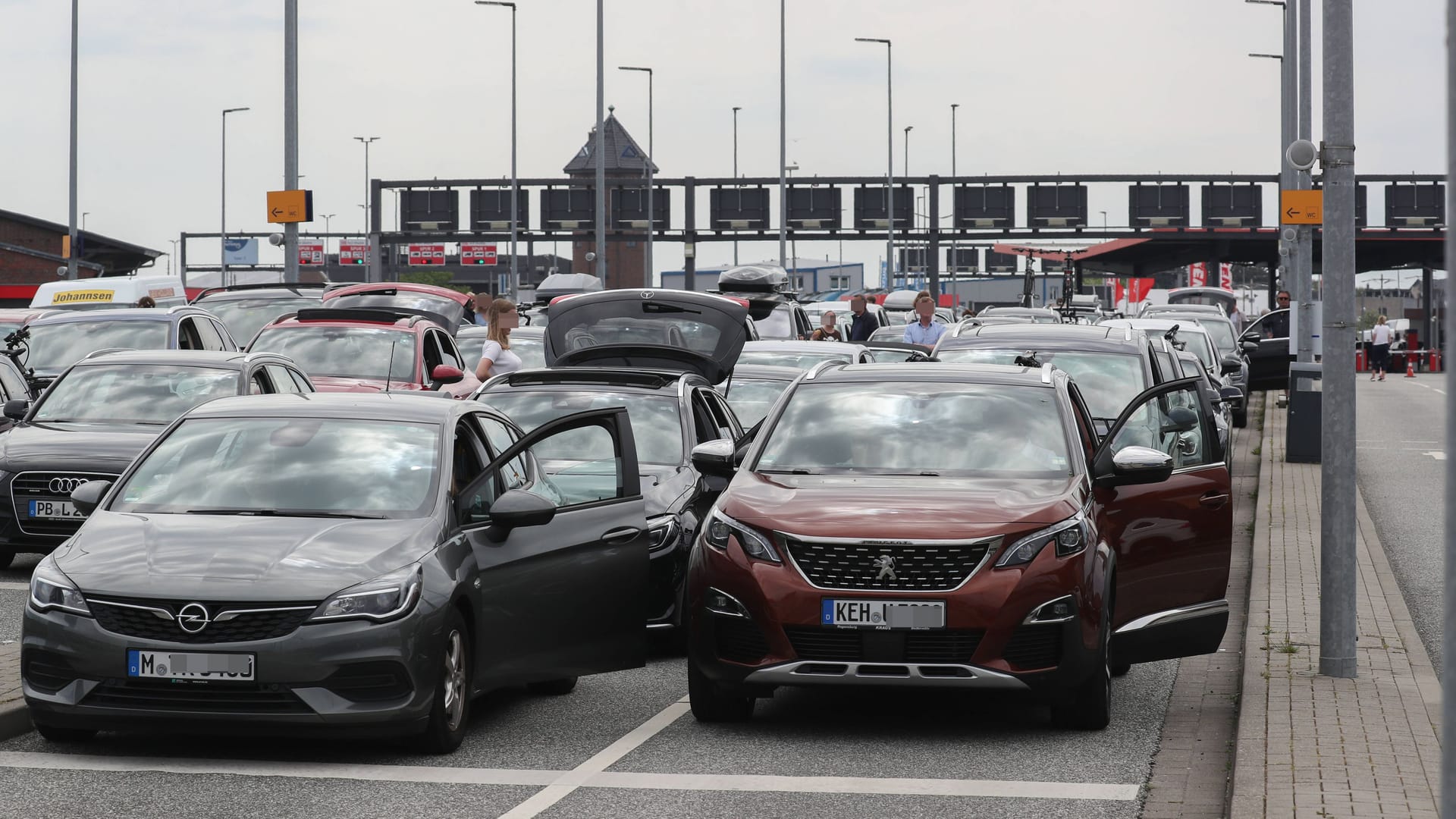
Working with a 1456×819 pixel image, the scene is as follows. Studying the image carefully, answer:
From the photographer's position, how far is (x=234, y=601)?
709 centimetres

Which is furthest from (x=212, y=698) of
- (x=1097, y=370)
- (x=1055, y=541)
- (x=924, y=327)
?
(x=924, y=327)

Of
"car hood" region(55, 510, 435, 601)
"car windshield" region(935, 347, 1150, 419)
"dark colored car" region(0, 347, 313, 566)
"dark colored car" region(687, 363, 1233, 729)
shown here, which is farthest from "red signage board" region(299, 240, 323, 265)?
"car hood" region(55, 510, 435, 601)

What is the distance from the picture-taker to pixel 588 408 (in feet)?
38.9

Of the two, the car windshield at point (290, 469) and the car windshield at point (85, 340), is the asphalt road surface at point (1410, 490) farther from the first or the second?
the car windshield at point (85, 340)

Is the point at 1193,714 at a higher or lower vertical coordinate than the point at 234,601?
lower

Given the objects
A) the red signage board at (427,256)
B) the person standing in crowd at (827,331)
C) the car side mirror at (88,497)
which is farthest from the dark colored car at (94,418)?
the red signage board at (427,256)

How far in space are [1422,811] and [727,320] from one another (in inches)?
381

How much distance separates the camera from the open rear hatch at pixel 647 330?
14.6m

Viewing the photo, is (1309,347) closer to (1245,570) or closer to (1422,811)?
(1245,570)

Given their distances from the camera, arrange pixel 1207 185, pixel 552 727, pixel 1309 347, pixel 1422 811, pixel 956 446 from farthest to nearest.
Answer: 1. pixel 1207 185
2. pixel 1309 347
3. pixel 956 446
4. pixel 552 727
5. pixel 1422 811

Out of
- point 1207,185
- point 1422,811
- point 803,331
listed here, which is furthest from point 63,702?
point 1207,185

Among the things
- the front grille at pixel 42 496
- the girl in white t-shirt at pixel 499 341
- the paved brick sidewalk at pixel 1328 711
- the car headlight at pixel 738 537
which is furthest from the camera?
the girl in white t-shirt at pixel 499 341

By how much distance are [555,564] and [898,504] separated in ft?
4.93

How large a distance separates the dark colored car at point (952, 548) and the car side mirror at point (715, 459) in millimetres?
12
